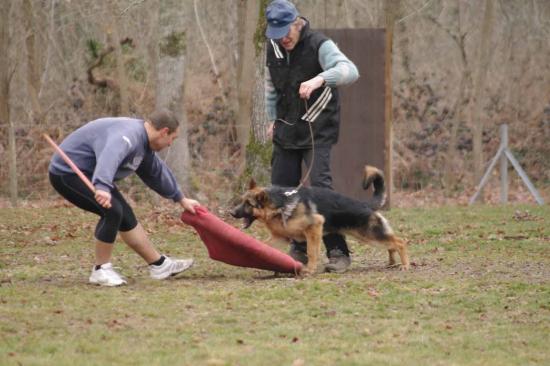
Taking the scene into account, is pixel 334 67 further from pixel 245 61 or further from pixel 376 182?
pixel 245 61

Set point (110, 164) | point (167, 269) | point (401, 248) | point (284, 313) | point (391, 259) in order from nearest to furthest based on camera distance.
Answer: point (284, 313) → point (110, 164) → point (167, 269) → point (401, 248) → point (391, 259)

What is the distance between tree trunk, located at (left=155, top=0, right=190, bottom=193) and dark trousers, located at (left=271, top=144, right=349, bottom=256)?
6.62 metres

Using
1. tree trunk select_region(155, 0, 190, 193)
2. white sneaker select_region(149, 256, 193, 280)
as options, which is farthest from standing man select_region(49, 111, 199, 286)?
tree trunk select_region(155, 0, 190, 193)

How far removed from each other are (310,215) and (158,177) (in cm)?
130

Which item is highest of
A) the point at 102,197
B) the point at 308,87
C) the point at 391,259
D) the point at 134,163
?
the point at 308,87

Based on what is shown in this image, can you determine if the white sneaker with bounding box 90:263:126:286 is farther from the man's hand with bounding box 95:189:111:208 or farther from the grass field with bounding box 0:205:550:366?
the man's hand with bounding box 95:189:111:208

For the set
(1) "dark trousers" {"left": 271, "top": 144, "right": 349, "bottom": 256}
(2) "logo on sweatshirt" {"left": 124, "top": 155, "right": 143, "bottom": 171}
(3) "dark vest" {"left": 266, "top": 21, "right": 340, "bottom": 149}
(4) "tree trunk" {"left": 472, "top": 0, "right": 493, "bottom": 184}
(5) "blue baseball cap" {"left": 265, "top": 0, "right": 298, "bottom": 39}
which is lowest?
(4) "tree trunk" {"left": 472, "top": 0, "right": 493, "bottom": 184}

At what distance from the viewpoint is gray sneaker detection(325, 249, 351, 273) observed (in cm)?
863

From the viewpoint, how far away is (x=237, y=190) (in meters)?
13.6

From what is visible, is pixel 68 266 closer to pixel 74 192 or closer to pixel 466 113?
pixel 74 192

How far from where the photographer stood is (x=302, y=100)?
862cm

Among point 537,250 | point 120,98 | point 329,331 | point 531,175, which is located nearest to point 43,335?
point 329,331

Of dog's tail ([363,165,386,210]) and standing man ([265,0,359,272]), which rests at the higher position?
standing man ([265,0,359,272])

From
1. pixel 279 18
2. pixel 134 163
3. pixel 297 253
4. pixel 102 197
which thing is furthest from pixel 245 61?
pixel 102 197
